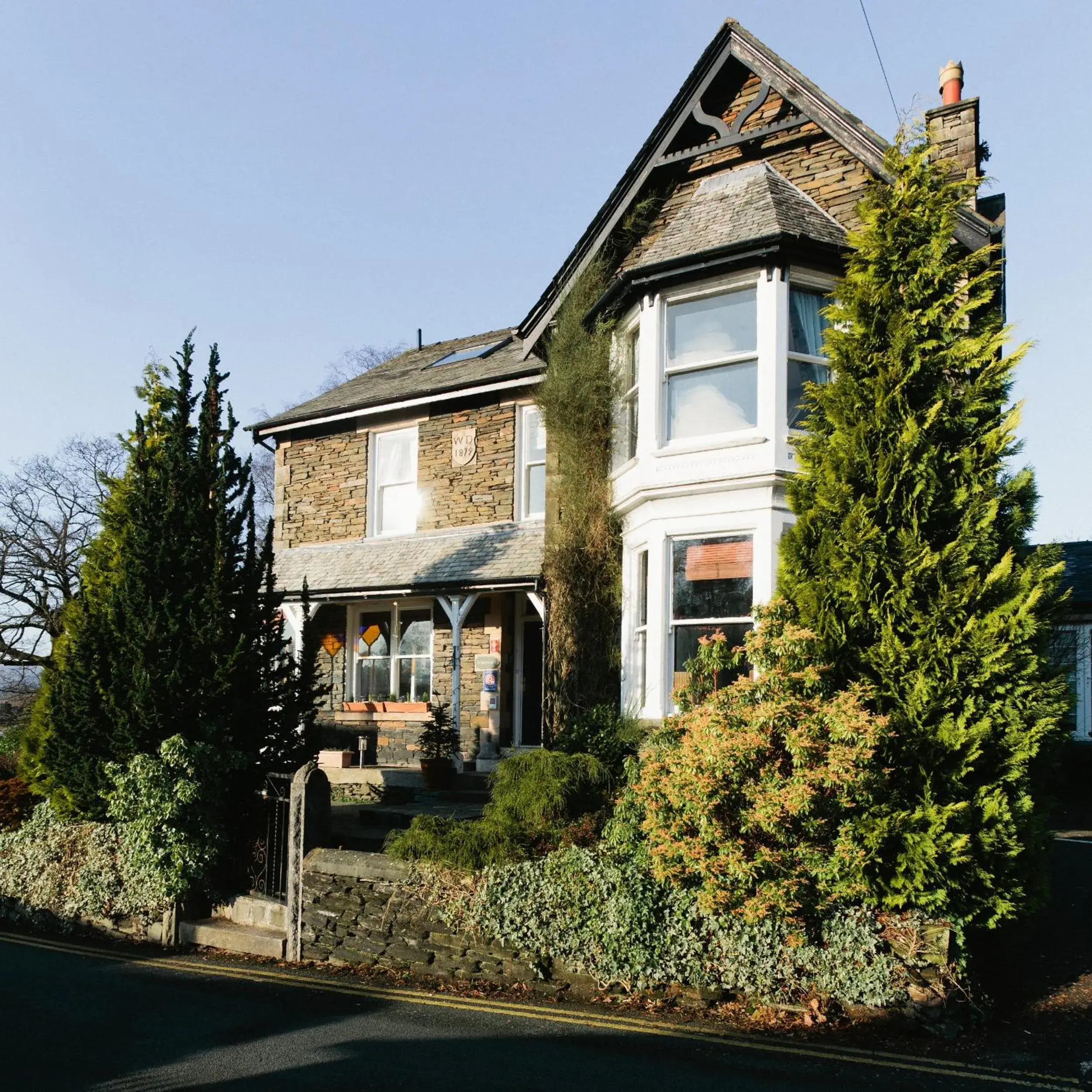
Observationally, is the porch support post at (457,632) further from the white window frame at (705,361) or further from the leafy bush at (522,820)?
the leafy bush at (522,820)

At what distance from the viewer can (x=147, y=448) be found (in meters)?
12.9

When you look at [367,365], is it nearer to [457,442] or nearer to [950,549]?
[457,442]

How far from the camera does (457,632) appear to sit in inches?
624

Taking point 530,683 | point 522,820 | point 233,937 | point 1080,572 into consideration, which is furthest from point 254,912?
point 1080,572

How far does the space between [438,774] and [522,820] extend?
5066mm

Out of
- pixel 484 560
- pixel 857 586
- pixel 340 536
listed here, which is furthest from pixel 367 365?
pixel 857 586

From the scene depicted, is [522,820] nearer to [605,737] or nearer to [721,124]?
[605,737]

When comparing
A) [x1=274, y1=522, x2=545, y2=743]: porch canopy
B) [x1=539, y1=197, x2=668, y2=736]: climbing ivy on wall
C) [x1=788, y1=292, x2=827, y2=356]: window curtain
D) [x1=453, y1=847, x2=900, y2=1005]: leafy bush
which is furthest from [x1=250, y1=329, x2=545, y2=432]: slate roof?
[x1=453, y1=847, x2=900, y2=1005]: leafy bush

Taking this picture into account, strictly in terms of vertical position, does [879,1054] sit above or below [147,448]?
below

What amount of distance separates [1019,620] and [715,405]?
495 centimetres

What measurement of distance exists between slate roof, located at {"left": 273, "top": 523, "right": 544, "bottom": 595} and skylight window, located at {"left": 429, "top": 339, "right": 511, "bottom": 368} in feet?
12.3

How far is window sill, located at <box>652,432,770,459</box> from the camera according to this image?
1146 centimetres

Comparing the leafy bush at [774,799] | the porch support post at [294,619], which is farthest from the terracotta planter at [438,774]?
the leafy bush at [774,799]

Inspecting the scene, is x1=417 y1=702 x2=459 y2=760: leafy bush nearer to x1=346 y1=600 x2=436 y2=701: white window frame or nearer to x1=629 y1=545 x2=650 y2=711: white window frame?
x1=346 y1=600 x2=436 y2=701: white window frame
